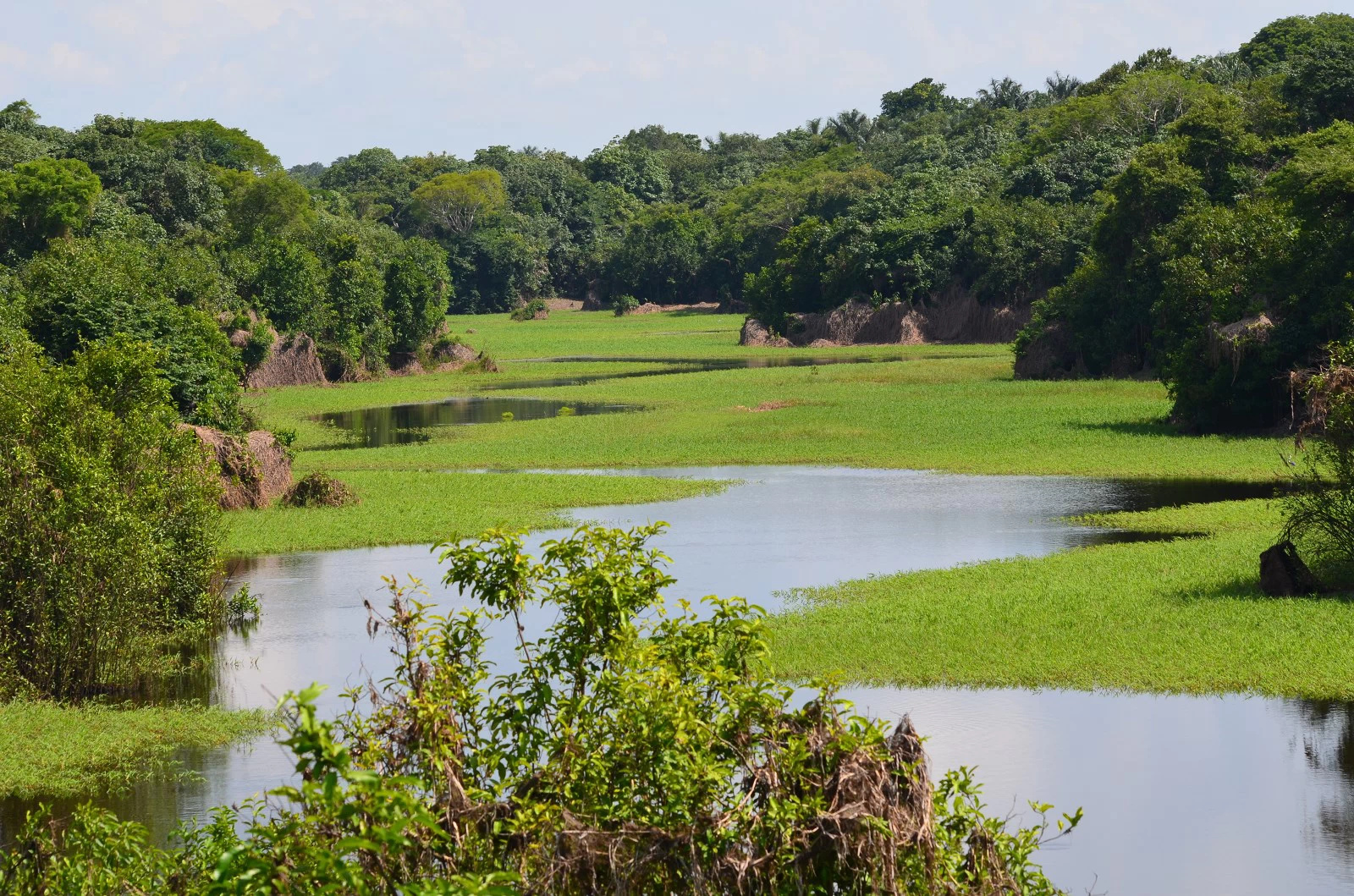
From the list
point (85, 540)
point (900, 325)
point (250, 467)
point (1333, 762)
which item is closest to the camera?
point (1333, 762)

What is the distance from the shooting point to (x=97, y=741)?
575 inches

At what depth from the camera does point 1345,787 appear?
1328 centimetres

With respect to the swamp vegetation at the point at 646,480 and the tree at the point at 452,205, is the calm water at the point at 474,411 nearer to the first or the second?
the swamp vegetation at the point at 646,480

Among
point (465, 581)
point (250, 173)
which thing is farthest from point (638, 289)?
point (465, 581)

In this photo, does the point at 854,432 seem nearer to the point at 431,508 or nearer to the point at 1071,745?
the point at 431,508

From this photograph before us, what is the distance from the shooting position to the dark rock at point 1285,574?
18.8 meters

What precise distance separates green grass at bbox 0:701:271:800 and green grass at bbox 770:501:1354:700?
5.86m

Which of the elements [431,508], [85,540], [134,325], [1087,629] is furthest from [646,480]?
[85,540]

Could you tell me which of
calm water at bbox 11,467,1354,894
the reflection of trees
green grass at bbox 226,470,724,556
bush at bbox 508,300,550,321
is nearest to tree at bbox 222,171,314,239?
bush at bbox 508,300,550,321

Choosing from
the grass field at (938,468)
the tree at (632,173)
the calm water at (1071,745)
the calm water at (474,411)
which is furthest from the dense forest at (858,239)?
the tree at (632,173)

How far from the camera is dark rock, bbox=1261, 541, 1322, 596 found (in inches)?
742

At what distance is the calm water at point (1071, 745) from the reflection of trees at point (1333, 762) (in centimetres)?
2

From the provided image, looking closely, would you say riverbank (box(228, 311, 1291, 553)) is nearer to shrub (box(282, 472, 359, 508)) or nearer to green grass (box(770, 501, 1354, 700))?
shrub (box(282, 472, 359, 508))

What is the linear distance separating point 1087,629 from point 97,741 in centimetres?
1054
